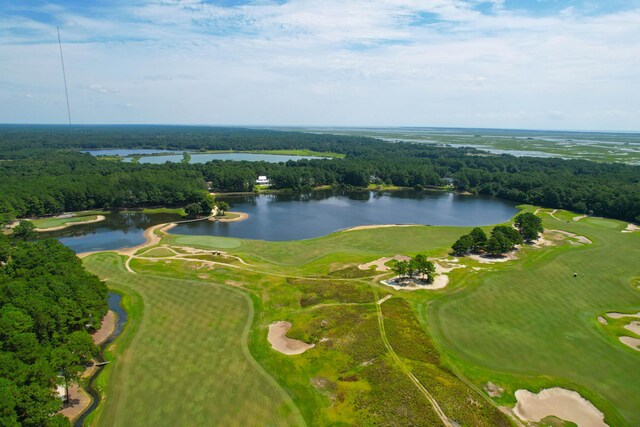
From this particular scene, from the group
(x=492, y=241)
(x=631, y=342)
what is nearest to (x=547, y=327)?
(x=631, y=342)

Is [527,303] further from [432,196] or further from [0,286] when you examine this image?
[432,196]

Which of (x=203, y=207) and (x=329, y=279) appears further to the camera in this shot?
(x=203, y=207)

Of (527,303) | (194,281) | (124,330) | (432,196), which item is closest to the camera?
(124,330)

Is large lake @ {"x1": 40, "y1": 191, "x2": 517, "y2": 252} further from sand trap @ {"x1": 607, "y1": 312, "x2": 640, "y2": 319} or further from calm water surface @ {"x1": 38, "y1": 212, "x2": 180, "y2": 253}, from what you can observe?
sand trap @ {"x1": 607, "y1": 312, "x2": 640, "y2": 319}

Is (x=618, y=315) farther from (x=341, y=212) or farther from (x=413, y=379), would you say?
(x=341, y=212)

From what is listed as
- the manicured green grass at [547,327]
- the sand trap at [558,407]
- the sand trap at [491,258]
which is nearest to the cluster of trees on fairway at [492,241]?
the sand trap at [491,258]

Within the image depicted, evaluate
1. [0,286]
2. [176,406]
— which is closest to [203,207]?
[0,286]
